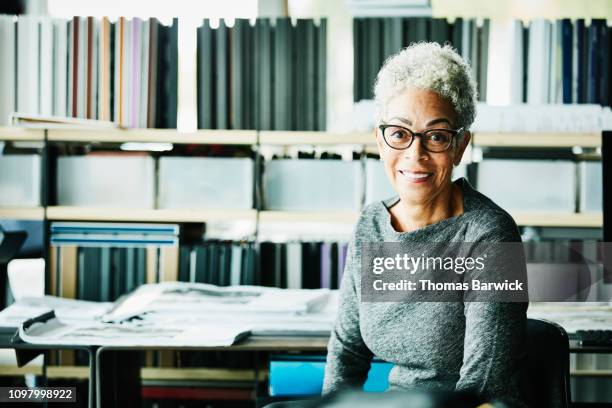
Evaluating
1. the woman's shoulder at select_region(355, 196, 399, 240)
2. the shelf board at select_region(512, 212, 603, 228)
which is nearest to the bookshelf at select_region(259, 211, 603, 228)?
the shelf board at select_region(512, 212, 603, 228)

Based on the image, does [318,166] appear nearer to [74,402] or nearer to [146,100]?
[146,100]

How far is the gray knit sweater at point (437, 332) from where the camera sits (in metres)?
0.84

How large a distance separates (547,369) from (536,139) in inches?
26.2

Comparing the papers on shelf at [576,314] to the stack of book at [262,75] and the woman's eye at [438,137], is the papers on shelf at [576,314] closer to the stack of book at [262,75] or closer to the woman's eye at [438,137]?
the woman's eye at [438,137]

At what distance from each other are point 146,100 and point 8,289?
61cm

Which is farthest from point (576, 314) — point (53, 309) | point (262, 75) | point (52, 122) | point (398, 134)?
point (52, 122)

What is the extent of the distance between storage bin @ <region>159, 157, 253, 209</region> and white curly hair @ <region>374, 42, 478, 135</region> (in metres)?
0.61

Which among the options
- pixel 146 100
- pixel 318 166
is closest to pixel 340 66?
pixel 318 166

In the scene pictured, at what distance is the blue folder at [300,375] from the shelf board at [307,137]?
0.52 meters

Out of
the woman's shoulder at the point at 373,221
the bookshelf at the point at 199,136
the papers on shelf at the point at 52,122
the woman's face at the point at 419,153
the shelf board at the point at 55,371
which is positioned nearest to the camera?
the woman's face at the point at 419,153

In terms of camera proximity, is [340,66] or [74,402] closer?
[74,402]

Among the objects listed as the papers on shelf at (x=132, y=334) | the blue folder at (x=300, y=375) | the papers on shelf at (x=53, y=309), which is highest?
the papers on shelf at (x=53, y=309)

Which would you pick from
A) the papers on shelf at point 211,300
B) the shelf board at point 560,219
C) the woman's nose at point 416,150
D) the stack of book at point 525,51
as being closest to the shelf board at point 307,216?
the papers on shelf at point 211,300

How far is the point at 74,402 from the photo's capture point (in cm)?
148
